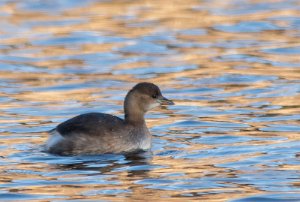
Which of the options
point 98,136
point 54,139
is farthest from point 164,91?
point 54,139

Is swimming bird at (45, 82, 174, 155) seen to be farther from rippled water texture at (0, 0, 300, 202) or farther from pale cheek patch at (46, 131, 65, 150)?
rippled water texture at (0, 0, 300, 202)

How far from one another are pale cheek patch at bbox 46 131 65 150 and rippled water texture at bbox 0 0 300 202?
14 cm

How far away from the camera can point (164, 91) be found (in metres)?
15.8

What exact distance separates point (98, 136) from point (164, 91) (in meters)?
4.02

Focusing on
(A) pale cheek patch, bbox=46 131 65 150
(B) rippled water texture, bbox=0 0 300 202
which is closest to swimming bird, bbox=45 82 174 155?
(A) pale cheek patch, bbox=46 131 65 150

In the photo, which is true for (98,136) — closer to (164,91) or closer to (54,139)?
(54,139)

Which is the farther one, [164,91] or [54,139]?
[164,91]

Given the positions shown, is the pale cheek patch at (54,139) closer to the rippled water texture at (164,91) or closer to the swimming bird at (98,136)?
the swimming bird at (98,136)

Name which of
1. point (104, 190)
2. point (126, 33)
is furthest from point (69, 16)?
point (104, 190)

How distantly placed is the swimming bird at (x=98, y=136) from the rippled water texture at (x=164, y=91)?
17 centimetres

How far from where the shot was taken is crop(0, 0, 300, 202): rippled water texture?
10242 millimetres

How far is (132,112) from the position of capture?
1255 centimetres

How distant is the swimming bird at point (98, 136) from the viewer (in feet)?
38.7

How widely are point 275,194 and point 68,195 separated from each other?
1.77m
